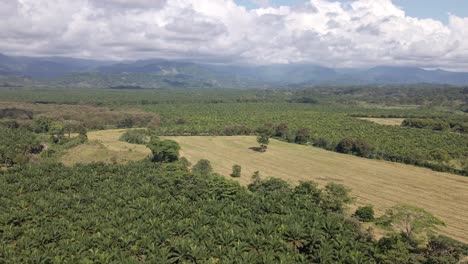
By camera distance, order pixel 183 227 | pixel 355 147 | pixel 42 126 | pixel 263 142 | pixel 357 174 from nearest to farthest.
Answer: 1. pixel 183 227
2. pixel 357 174
3. pixel 355 147
4. pixel 263 142
5. pixel 42 126

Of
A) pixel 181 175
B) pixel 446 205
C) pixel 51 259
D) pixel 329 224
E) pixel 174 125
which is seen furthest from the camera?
pixel 174 125

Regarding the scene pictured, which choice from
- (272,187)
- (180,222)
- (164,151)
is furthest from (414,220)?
(164,151)

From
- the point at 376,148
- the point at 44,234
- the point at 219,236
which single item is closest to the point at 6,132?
the point at 44,234

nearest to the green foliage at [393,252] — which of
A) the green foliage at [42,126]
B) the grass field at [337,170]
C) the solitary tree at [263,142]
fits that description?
the grass field at [337,170]

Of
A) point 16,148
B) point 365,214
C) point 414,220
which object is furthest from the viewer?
point 16,148

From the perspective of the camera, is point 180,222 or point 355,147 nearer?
point 180,222

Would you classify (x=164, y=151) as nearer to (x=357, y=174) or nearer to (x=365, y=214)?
(x=357, y=174)

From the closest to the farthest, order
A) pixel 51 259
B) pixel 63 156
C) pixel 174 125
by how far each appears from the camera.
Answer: pixel 51 259, pixel 63 156, pixel 174 125

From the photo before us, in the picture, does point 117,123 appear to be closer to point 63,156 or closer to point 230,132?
point 230,132

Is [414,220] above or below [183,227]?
above
